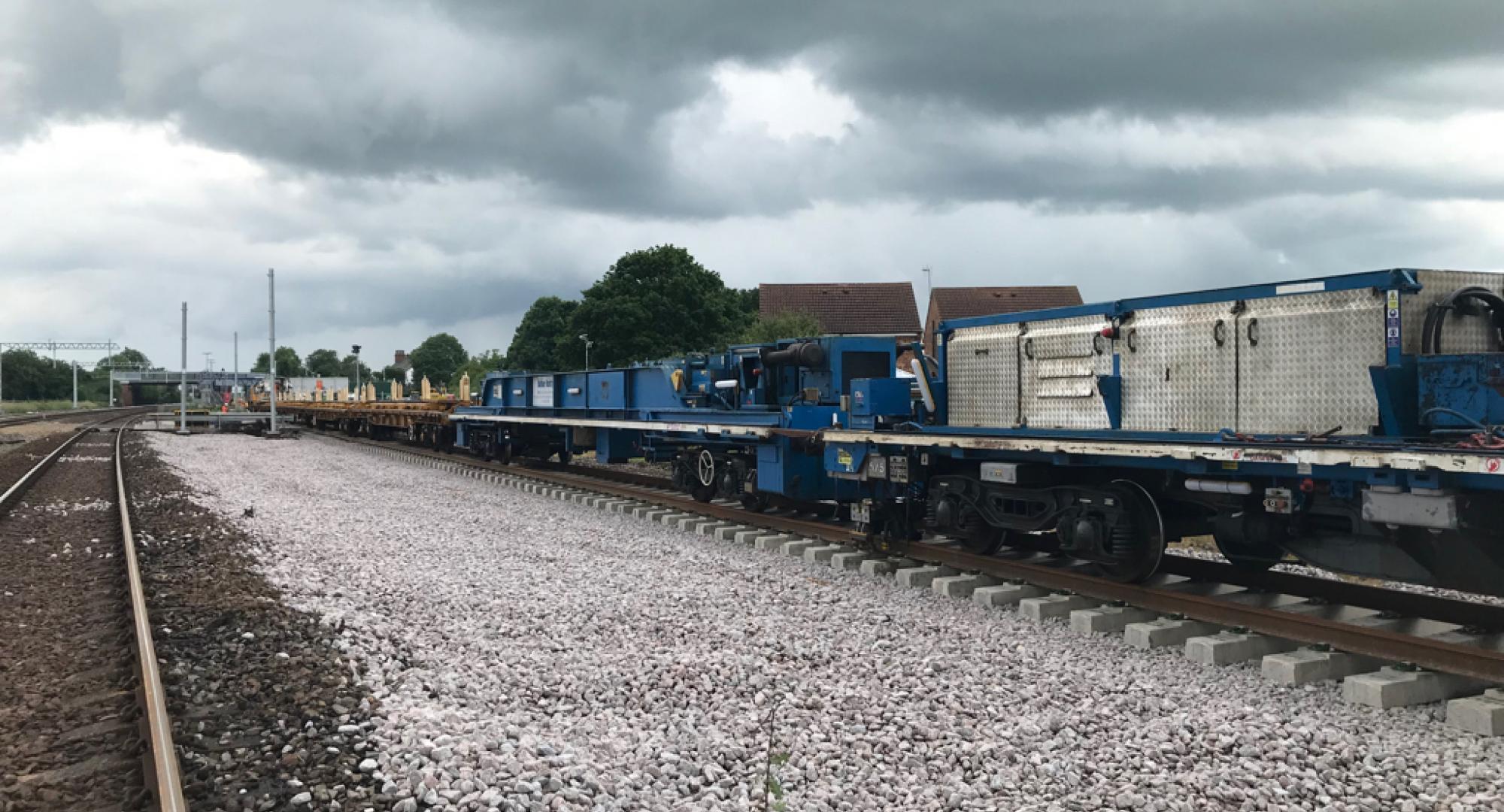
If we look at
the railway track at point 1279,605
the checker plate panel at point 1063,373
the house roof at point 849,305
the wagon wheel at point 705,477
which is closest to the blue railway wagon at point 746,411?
the wagon wheel at point 705,477

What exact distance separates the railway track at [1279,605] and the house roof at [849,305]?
4941cm

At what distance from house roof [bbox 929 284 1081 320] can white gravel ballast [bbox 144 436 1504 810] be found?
52982 millimetres

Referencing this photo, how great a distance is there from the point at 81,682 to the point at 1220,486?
7.66m

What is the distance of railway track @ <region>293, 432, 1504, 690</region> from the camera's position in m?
6.14

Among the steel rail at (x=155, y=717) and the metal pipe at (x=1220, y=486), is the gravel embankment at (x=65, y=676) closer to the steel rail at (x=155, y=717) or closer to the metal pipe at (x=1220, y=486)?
the steel rail at (x=155, y=717)

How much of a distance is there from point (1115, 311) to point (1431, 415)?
8.32 feet

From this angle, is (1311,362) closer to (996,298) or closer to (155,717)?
(155,717)

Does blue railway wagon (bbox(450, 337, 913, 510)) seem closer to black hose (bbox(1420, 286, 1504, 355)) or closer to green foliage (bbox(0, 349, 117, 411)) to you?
black hose (bbox(1420, 286, 1504, 355))

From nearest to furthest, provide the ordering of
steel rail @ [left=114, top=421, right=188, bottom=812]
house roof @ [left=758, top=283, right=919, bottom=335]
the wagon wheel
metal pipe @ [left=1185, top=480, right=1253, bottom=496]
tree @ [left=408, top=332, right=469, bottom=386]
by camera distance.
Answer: steel rail @ [left=114, top=421, right=188, bottom=812] → metal pipe @ [left=1185, top=480, right=1253, bottom=496] → the wagon wheel → house roof @ [left=758, top=283, right=919, bottom=335] → tree @ [left=408, top=332, right=469, bottom=386]

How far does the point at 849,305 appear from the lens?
6116cm

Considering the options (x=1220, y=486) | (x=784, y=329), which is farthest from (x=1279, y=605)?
(x=784, y=329)

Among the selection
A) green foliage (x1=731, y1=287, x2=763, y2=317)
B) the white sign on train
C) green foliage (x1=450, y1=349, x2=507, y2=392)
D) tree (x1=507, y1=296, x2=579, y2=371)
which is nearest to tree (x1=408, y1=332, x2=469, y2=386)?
green foliage (x1=450, y1=349, x2=507, y2=392)

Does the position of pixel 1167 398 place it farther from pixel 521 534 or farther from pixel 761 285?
pixel 761 285

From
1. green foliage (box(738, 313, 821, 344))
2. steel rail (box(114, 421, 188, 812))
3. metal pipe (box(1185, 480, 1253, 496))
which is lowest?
steel rail (box(114, 421, 188, 812))
